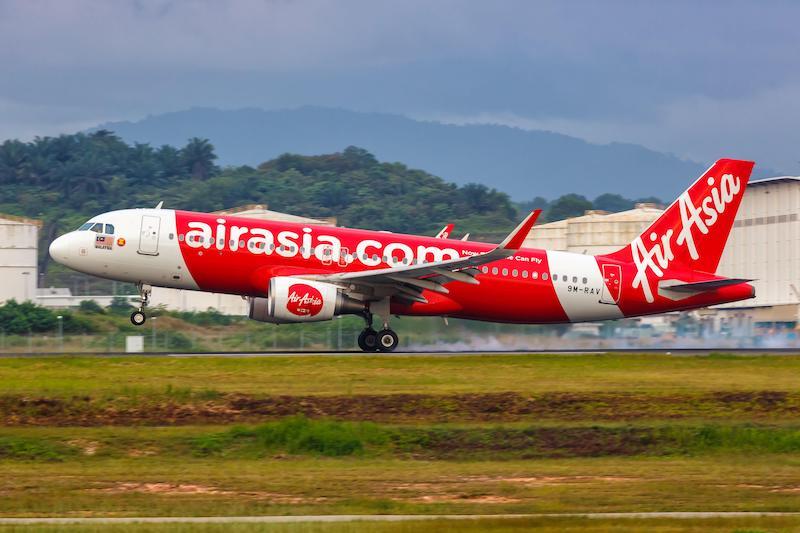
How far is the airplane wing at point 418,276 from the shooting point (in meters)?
38.6

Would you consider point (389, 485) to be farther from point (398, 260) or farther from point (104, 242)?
point (104, 242)

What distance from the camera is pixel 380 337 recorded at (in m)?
41.8

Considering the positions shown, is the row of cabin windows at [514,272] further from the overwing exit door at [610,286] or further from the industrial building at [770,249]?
the industrial building at [770,249]

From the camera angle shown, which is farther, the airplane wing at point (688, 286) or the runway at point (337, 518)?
the airplane wing at point (688, 286)

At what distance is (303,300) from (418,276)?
12.6 ft

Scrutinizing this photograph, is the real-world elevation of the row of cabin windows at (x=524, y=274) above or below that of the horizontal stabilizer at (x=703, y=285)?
above

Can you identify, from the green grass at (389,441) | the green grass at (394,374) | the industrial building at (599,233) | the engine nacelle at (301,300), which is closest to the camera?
the green grass at (389,441)

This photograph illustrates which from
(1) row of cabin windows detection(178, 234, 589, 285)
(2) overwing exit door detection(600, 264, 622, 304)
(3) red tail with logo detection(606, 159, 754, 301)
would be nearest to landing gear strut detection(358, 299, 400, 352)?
(1) row of cabin windows detection(178, 234, 589, 285)

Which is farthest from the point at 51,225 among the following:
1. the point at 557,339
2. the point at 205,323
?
the point at 557,339

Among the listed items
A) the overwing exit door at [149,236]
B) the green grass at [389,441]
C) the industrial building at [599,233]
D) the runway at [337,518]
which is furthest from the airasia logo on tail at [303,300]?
the industrial building at [599,233]

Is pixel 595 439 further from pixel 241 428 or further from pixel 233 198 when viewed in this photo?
pixel 233 198

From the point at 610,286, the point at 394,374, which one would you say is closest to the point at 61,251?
the point at 394,374

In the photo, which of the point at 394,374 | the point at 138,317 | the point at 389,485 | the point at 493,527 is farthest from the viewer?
the point at 138,317

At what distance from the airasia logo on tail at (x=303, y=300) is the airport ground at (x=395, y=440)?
1.88 metres
